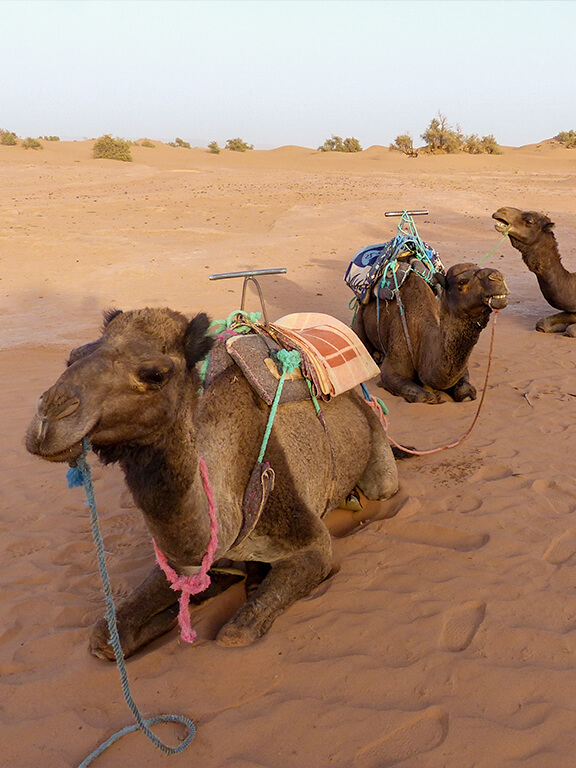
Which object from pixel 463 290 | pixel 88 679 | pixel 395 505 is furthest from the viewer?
pixel 463 290

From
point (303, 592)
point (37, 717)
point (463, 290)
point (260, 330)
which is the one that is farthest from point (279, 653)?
point (463, 290)

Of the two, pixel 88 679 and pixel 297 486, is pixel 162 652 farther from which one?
pixel 297 486

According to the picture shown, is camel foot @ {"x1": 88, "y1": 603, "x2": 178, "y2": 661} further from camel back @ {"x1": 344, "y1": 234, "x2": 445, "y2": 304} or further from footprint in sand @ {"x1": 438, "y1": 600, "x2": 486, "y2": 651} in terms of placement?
camel back @ {"x1": 344, "y1": 234, "x2": 445, "y2": 304}

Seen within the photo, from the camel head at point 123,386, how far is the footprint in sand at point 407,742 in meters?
1.47

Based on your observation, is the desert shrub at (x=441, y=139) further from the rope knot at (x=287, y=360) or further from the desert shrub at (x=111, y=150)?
the rope knot at (x=287, y=360)

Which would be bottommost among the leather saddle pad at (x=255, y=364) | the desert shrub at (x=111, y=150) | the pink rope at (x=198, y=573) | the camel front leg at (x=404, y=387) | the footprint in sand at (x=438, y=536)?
the footprint in sand at (x=438, y=536)

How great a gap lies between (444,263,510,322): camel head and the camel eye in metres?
3.89

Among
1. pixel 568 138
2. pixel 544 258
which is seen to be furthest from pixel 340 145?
pixel 544 258

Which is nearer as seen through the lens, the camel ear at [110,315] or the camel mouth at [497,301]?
the camel ear at [110,315]

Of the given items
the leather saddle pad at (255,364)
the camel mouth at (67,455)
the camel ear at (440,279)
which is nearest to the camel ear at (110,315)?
the camel mouth at (67,455)

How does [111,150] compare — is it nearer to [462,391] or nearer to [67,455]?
[462,391]

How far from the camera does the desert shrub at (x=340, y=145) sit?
4612 cm

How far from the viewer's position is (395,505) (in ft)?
14.2

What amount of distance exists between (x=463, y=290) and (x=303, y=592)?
347cm
